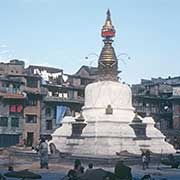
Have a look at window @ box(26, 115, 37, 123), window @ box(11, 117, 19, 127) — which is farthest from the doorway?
window @ box(11, 117, 19, 127)

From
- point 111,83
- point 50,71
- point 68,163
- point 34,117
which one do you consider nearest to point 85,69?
point 50,71

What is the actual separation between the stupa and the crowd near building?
796 inches

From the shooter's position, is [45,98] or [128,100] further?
[45,98]

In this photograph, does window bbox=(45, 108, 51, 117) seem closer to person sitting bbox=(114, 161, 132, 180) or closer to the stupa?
the stupa

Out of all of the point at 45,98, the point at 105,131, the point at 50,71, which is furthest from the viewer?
the point at 50,71

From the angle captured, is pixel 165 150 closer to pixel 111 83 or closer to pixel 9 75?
pixel 111 83

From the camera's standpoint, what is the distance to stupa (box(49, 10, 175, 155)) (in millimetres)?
38688

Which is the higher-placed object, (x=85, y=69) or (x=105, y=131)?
(x=85, y=69)

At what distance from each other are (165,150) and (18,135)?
28356 millimetres

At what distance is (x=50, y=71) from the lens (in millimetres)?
81438

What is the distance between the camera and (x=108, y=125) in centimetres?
4022

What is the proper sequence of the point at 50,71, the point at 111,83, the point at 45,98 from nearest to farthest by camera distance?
the point at 111,83 < the point at 45,98 < the point at 50,71

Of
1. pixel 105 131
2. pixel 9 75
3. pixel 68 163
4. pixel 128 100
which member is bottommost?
pixel 68 163

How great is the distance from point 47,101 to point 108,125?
29585mm
